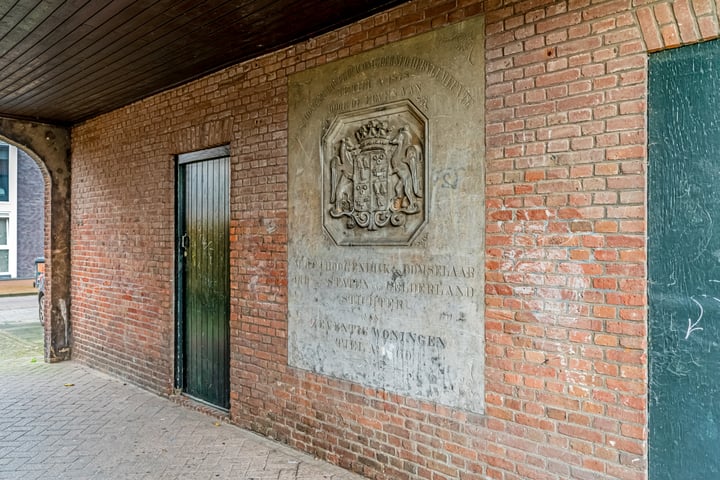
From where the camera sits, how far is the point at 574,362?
105 inches

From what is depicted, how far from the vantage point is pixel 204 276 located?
5336 millimetres

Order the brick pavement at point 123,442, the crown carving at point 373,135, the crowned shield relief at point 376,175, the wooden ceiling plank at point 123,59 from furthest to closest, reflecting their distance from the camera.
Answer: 1. the wooden ceiling plank at point 123,59
2. the brick pavement at point 123,442
3. the crown carving at point 373,135
4. the crowned shield relief at point 376,175

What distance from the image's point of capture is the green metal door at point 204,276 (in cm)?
507

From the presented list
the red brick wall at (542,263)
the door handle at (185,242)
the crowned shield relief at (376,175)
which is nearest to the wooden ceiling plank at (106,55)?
the red brick wall at (542,263)

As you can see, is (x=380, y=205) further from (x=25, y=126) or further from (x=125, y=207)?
(x=25, y=126)

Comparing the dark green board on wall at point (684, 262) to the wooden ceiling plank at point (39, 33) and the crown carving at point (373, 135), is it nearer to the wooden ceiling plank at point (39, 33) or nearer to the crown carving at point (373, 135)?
the crown carving at point (373, 135)

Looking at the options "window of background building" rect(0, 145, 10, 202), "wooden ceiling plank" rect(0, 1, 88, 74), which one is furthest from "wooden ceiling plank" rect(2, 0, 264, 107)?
"window of background building" rect(0, 145, 10, 202)

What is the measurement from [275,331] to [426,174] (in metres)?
1.94

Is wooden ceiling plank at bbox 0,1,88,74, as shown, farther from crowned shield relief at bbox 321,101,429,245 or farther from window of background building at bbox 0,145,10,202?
window of background building at bbox 0,145,10,202

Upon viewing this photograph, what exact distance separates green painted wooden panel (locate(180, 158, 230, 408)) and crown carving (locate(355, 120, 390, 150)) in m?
1.87

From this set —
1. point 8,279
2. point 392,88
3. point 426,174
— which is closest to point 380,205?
point 426,174

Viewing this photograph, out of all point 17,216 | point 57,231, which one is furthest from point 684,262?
point 17,216

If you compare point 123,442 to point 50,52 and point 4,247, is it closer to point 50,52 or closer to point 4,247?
point 50,52

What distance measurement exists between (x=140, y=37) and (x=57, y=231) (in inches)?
170
